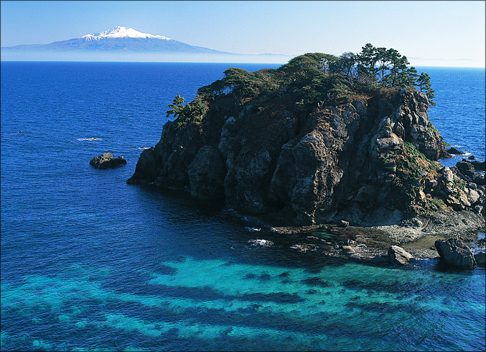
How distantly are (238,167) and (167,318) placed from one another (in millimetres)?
37146

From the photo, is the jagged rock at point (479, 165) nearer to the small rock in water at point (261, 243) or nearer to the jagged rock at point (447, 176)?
the jagged rock at point (447, 176)

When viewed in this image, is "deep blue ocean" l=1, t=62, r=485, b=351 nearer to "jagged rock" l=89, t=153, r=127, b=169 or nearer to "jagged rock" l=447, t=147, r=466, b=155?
"jagged rock" l=89, t=153, r=127, b=169

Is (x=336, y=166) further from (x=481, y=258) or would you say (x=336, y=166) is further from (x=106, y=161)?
(x=106, y=161)

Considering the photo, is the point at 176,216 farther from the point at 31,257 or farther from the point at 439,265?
the point at 439,265

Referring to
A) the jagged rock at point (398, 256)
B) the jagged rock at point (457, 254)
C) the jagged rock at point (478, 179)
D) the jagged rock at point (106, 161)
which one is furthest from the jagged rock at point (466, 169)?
the jagged rock at point (106, 161)

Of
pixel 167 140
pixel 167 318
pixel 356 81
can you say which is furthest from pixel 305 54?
pixel 167 318

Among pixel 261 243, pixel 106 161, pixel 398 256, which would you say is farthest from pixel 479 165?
pixel 106 161

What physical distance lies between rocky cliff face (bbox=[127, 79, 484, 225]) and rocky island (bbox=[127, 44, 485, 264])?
192 mm

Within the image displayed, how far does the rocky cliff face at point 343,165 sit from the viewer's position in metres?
69.2

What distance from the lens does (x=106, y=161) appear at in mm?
105125

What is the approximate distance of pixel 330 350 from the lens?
40.5 m

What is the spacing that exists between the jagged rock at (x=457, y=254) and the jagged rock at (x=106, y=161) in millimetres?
84172

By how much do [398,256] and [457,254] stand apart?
27.2ft

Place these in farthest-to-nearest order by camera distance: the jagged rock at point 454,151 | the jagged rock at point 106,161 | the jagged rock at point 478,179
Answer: the jagged rock at point 454,151 → the jagged rock at point 106,161 → the jagged rock at point 478,179
